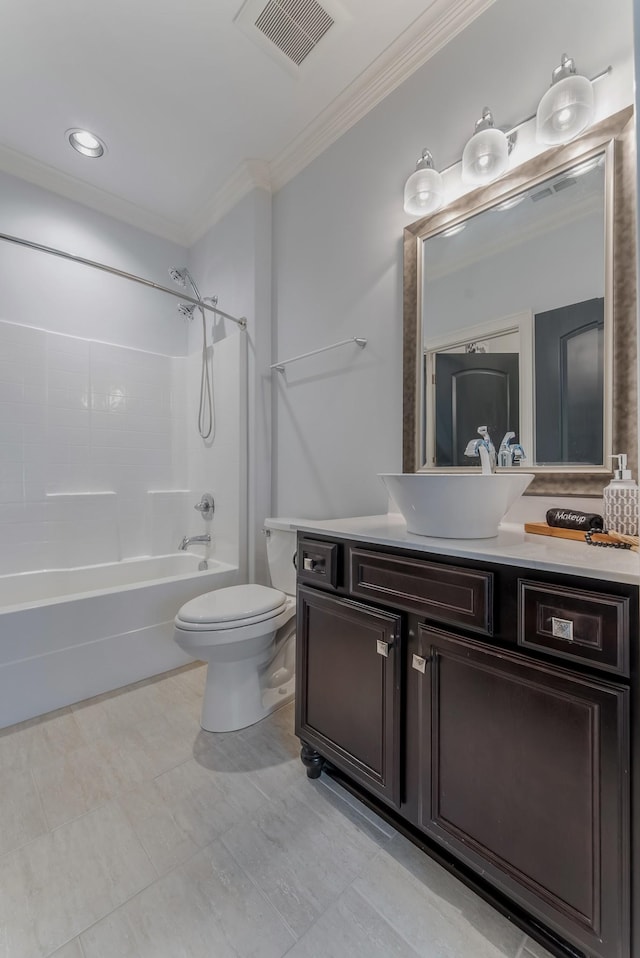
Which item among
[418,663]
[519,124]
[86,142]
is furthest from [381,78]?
[418,663]

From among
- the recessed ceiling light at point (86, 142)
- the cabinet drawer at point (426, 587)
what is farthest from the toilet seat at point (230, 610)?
the recessed ceiling light at point (86, 142)

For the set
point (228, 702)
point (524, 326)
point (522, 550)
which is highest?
point (524, 326)

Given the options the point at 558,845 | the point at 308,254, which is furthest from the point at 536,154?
the point at 558,845

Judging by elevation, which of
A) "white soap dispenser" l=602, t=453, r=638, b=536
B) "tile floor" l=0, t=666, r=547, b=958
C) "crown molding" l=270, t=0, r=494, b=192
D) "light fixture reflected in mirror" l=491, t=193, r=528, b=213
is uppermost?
"crown molding" l=270, t=0, r=494, b=192

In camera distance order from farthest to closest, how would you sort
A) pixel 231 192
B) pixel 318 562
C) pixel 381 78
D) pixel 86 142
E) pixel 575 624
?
pixel 231 192 → pixel 86 142 → pixel 381 78 → pixel 318 562 → pixel 575 624

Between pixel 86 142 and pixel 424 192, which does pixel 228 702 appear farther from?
pixel 86 142

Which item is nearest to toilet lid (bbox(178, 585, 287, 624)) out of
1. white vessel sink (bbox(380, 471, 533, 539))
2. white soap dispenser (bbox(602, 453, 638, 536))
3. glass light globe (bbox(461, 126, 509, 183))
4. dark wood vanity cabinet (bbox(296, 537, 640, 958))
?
dark wood vanity cabinet (bbox(296, 537, 640, 958))

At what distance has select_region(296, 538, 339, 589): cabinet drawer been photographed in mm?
1227

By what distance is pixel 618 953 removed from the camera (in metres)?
0.70

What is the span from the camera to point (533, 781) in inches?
31.4

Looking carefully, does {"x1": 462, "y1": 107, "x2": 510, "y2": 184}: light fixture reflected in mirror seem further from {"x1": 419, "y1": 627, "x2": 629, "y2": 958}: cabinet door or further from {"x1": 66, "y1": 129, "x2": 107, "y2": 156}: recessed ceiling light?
{"x1": 66, "y1": 129, "x2": 107, "y2": 156}: recessed ceiling light

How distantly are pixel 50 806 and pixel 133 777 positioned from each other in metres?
0.23

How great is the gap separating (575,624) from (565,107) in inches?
54.7

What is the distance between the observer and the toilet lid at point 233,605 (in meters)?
1.51
